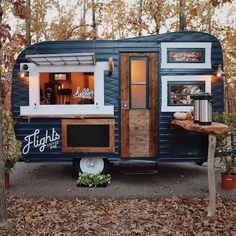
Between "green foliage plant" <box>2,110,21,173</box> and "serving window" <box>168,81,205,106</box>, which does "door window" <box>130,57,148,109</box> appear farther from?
"green foliage plant" <box>2,110,21,173</box>

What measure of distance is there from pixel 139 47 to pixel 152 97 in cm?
97

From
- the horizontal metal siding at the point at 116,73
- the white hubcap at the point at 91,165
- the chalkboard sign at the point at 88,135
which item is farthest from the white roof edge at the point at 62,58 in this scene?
the white hubcap at the point at 91,165

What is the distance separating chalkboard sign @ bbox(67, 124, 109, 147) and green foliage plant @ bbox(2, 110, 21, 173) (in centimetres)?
96

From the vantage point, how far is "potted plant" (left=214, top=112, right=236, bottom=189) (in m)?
6.10

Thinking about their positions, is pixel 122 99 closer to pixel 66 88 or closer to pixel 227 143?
pixel 66 88

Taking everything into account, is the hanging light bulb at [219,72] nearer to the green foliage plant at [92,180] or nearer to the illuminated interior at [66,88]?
the illuminated interior at [66,88]

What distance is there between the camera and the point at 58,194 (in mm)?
5812

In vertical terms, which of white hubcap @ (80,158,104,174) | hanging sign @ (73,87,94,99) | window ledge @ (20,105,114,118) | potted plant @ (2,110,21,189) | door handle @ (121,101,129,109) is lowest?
white hubcap @ (80,158,104,174)

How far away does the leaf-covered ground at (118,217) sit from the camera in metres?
4.32

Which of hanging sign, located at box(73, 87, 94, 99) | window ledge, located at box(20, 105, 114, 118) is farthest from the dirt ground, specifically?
hanging sign, located at box(73, 87, 94, 99)

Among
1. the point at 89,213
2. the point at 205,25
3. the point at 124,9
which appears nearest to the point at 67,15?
the point at 124,9

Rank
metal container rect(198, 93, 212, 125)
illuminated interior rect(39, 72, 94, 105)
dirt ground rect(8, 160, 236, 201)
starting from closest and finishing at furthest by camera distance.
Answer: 1. metal container rect(198, 93, 212, 125)
2. dirt ground rect(8, 160, 236, 201)
3. illuminated interior rect(39, 72, 94, 105)

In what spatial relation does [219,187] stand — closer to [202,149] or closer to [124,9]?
[202,149]

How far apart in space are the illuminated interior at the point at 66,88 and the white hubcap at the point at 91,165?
113 cm
